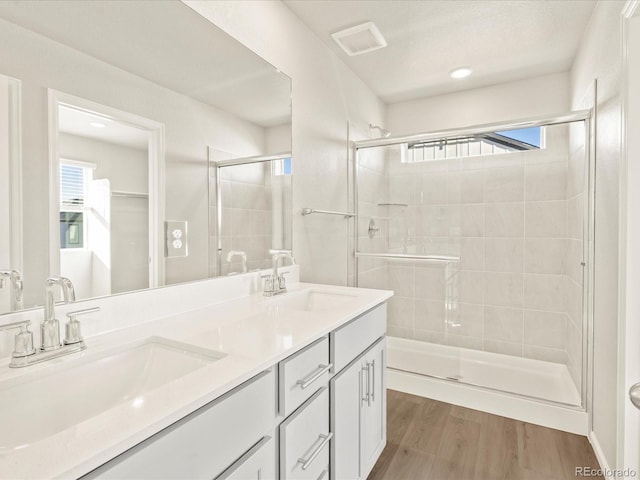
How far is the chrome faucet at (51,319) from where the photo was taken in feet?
2.82

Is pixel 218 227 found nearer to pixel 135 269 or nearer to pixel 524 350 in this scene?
pixel 135 269

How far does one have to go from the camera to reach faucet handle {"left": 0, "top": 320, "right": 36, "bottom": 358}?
81 centimetres

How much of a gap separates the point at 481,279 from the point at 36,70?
9.62 ft

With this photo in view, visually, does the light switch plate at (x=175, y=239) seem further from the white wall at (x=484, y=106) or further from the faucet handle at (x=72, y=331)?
the white wall at (x=484, y=106)

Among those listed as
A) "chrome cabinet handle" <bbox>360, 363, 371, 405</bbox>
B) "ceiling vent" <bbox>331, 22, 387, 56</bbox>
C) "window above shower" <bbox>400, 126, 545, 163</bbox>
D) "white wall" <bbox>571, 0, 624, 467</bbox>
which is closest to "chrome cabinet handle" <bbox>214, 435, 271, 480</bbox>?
"chrome cabinet handle" <bbox>360, 363, 371, 405</bbox>

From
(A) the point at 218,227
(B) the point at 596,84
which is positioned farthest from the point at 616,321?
(A) the point at 218,227

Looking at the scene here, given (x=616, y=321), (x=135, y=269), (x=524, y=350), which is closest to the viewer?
(x=135, y=269)

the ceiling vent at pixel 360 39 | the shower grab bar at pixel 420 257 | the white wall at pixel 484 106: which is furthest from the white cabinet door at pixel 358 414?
the white wall at pixel 484 106

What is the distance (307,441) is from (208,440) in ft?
1.49

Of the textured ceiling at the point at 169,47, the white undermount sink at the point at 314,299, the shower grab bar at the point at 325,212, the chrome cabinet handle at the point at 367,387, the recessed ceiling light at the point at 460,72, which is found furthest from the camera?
the recessed ceiling light at the point at 460,72

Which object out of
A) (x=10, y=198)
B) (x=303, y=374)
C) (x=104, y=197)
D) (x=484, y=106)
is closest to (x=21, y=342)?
(x=10, y=198)

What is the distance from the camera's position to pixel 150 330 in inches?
42.9

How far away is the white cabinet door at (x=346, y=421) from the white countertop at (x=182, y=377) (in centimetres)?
24

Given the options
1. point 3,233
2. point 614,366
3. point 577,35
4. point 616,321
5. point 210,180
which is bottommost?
point 614,366
